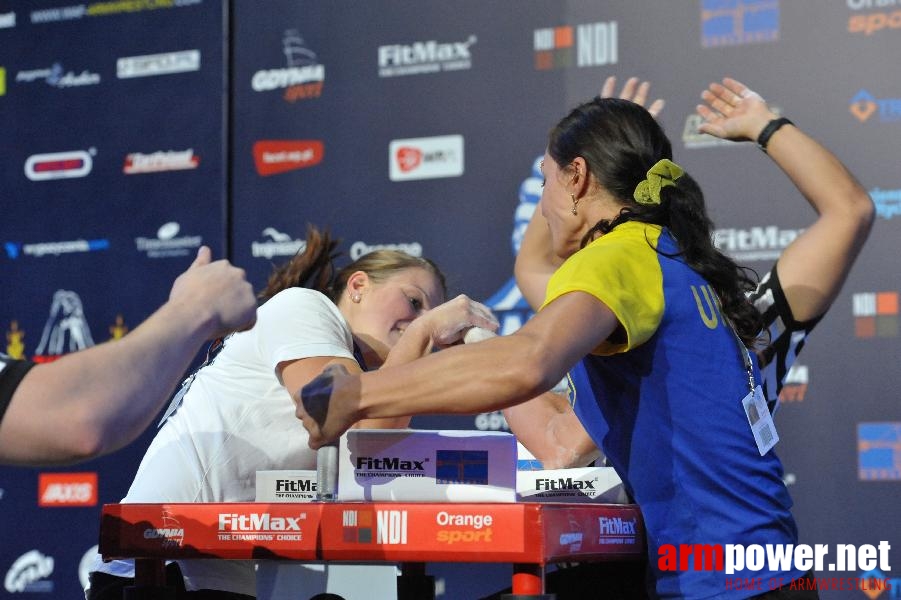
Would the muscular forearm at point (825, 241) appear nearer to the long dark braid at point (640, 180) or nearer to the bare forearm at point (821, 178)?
the bare forearm at point (821, 178)

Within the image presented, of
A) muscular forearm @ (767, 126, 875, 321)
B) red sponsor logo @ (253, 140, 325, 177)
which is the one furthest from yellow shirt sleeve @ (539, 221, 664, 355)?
red sponsor logo @ (253, 140, 325, 177)

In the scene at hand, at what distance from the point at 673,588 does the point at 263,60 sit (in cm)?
353

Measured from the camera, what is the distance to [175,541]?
5.38 feet

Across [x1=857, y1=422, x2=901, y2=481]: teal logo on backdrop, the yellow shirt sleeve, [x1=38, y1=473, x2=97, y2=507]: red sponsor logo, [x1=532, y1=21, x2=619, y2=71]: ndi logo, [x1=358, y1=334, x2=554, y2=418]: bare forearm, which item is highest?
[x1=532, y1=21, x2=619, y2=71]: ndi logo

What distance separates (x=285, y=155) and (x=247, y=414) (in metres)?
2.51

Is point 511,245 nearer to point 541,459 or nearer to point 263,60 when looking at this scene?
point 263,60

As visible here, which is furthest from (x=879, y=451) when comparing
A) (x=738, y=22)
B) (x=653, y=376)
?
(x=653, y=376)

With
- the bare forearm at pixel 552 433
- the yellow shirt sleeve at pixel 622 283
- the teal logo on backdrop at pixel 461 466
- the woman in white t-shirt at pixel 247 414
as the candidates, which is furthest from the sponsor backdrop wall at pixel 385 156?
the teal logo on backdrop at pixel 461 466

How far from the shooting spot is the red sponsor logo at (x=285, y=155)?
447cm

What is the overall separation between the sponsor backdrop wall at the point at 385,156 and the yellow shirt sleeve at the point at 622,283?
89.7 inches

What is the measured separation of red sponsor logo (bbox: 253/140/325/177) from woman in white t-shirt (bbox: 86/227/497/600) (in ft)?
7.28

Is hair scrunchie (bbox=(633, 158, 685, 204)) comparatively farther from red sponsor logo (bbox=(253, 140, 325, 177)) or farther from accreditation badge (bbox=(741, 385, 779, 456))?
red sponsor logo (bbox=(253, 140, 325, 177))

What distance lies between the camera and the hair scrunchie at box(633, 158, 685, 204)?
1.77 m

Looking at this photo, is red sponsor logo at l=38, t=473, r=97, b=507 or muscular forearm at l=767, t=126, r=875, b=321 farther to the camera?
red sponsor logo at l=38, t=473, r=97, b=507
